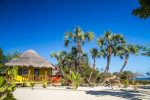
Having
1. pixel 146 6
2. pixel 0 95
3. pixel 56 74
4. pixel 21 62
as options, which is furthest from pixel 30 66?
pixel 0 95

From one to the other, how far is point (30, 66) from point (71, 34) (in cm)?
807

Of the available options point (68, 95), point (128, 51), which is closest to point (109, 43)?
point (128, 51)

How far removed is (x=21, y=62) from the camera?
3419 centimetres

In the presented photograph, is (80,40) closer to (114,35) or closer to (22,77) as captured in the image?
(114,35)

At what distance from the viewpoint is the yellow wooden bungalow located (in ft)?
110

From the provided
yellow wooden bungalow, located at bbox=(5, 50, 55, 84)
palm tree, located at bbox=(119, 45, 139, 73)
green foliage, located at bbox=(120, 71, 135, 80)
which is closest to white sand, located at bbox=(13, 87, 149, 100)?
yellow wooden bungalow, located at bbox=(5, 50, 55, 84)

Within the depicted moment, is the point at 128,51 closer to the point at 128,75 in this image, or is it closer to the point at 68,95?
the point at 128,75

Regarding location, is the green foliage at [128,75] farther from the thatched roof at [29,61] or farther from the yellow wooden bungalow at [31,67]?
the thatched roof at [29,61]

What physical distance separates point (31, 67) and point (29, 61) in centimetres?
114

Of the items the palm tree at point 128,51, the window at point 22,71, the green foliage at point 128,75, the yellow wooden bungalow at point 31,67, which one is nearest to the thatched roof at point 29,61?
the yellow wooden bungalow at point 31,67

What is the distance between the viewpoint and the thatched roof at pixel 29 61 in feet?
111

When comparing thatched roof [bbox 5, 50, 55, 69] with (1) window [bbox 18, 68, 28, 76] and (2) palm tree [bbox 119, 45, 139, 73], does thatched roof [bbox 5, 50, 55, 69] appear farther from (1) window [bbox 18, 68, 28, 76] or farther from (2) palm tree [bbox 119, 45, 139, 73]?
(2) palm tree [bbox 119, 45, 139, 73]

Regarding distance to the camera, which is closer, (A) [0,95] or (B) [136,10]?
(A) [0,95]

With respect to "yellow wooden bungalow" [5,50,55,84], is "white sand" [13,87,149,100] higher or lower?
lower
